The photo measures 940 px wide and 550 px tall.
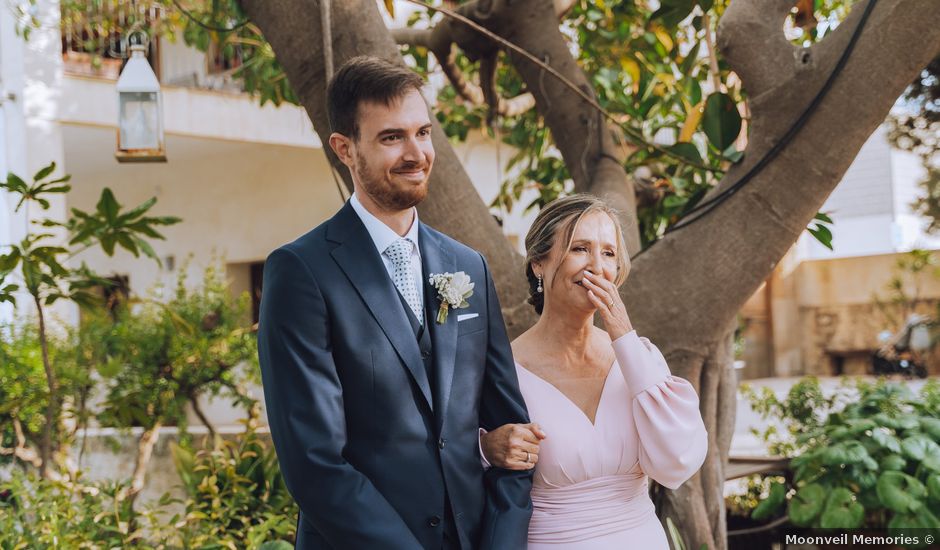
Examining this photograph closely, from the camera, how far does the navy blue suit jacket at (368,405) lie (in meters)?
1.84

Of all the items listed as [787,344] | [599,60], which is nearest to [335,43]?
[599,60]

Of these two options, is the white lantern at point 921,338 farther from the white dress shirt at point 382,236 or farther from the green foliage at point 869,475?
the white dress shirt at point 382,236

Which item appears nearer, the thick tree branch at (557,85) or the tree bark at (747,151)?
the tree bark at (747,151)

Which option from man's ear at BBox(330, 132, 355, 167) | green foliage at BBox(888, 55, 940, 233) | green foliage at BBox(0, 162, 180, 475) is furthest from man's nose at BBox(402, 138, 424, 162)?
green foliage at BBox(888, 55, 940, 233)

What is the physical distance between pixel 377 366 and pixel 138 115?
2.52 m

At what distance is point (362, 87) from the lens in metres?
1.97

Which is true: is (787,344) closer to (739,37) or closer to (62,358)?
(62,358)

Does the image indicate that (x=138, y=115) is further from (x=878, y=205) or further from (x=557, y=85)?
(x=878, y=205)

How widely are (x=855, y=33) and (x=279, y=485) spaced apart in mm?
2699

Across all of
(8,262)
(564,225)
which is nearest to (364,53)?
(564,225)

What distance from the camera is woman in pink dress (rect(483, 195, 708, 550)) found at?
224cm

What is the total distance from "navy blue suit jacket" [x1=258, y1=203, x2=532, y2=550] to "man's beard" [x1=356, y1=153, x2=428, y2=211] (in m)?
0.09

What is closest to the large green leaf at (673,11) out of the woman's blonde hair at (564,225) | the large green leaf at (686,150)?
the large green leaf at (686,150)

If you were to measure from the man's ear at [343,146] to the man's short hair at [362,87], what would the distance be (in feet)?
0.04
